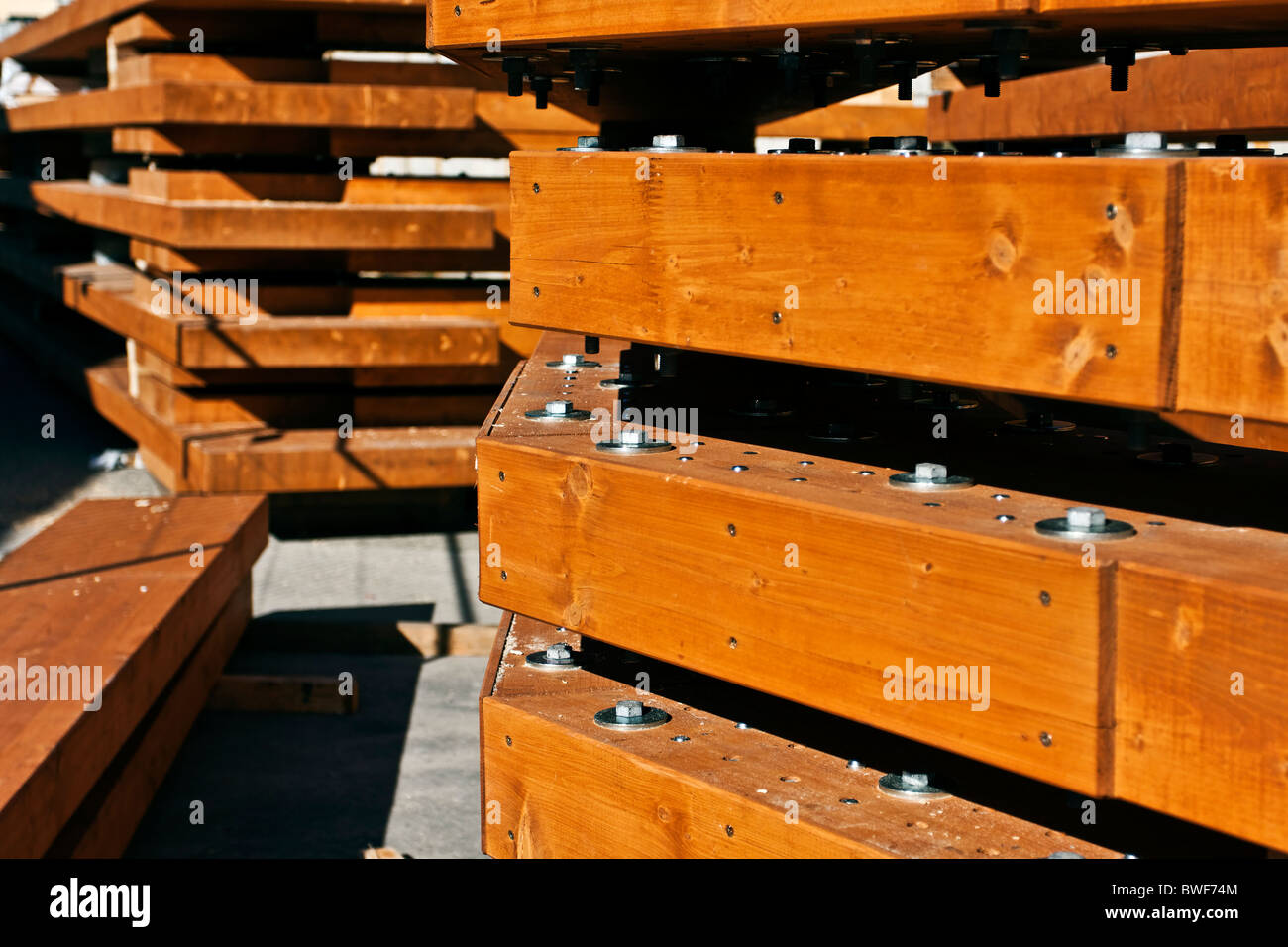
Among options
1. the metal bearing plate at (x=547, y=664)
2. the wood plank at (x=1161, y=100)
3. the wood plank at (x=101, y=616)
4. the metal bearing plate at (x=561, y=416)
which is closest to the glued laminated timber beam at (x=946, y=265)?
the metal bearing plate at (x=561, y=416)

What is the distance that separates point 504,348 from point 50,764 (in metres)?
5.87

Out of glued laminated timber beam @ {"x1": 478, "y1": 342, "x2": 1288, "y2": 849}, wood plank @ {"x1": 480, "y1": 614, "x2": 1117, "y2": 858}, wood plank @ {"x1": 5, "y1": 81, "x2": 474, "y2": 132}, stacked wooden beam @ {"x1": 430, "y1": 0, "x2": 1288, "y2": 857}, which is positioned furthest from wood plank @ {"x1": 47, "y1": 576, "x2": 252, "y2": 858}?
wood plank @ {"x1": 5, "y1": 81, "x2": 474, "y2": 132}

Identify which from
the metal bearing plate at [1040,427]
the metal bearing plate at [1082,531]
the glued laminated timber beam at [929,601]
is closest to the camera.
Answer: the glued laminated timber beam at [929,601]

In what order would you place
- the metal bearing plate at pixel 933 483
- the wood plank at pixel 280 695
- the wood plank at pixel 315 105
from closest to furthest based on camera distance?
the metal bearing plate at pixel 933 483 → the wood plank at pixel 280 695 → the wood plank at pixel 315 105

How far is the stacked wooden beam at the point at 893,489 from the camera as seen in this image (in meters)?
1.92

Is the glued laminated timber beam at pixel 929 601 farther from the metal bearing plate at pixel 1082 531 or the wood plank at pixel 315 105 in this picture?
the wood plank at pixel 315 105

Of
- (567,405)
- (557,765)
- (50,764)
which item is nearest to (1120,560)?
(557,765)

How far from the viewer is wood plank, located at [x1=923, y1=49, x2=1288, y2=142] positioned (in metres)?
4.26

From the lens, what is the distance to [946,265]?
214 cm

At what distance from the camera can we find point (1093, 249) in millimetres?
1980

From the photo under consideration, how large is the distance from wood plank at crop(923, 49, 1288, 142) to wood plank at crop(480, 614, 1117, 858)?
6.38 ft

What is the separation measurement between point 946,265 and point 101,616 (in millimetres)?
4040

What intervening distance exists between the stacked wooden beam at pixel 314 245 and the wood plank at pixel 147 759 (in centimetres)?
215
